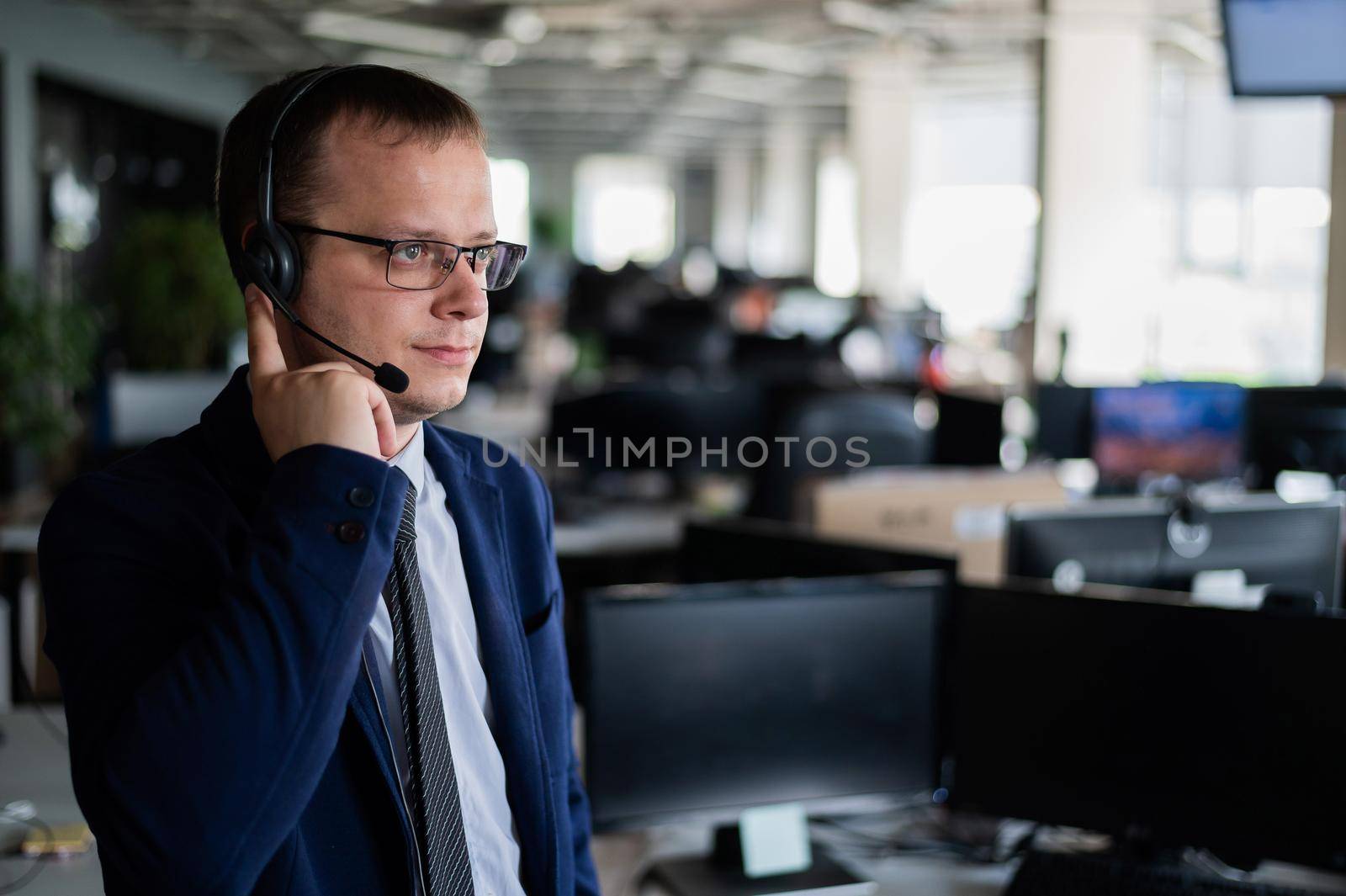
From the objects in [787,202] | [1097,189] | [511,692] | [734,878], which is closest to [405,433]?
[511,692]

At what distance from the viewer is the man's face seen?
1.05m

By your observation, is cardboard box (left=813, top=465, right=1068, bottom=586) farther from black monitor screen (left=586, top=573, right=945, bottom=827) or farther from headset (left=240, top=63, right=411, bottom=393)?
headset (left=240, top=63, right=411, bottom=393)

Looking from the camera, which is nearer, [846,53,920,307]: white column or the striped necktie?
the striped necktie

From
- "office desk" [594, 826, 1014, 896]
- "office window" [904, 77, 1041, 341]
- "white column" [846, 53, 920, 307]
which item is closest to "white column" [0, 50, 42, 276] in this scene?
"office desk" [594, 826, 1014, 896]

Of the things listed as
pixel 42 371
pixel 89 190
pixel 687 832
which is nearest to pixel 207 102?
pixel 89 190

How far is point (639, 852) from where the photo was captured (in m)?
1.87

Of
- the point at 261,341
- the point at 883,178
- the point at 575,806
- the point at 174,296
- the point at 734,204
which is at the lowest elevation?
the point at 575,806

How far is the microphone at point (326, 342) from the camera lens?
1039mm

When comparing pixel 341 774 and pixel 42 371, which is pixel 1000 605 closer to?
pixel 341 774

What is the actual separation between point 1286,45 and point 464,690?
2675mm

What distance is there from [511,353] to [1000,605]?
548cm

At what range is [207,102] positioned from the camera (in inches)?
466

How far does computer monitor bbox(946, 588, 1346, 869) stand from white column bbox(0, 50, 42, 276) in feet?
22.5

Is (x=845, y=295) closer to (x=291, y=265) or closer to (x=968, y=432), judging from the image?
(x=968, y=432)
